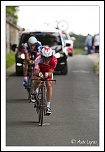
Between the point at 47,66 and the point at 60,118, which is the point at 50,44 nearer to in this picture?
the point at 60,118

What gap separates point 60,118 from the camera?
11359 millimetres

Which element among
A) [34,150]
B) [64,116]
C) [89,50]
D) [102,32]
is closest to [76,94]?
[64,116]

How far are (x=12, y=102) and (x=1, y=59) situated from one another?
485cm

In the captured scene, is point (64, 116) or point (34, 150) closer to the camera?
point (34, 150)

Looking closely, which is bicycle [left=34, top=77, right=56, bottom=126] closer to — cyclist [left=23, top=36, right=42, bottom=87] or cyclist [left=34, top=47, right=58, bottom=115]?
cyclist [left=34, top=47, right=58, bottom=115]

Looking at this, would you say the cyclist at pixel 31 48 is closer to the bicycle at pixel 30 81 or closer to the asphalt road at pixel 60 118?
the bicycle at pixel 30 81

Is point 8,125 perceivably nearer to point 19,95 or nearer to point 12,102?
point 12,102

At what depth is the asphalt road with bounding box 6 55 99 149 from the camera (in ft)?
29.7

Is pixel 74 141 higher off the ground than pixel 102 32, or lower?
lower

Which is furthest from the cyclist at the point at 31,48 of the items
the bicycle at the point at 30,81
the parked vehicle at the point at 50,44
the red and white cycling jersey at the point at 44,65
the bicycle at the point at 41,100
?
the parked vehicle at the point at 50,44

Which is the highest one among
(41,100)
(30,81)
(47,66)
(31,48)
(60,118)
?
(31,48)

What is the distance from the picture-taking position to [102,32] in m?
9.13

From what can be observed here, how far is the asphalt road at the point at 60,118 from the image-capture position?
9051mm

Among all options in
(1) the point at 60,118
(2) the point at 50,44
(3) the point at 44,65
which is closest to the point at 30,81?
(1) the point at 60,118
